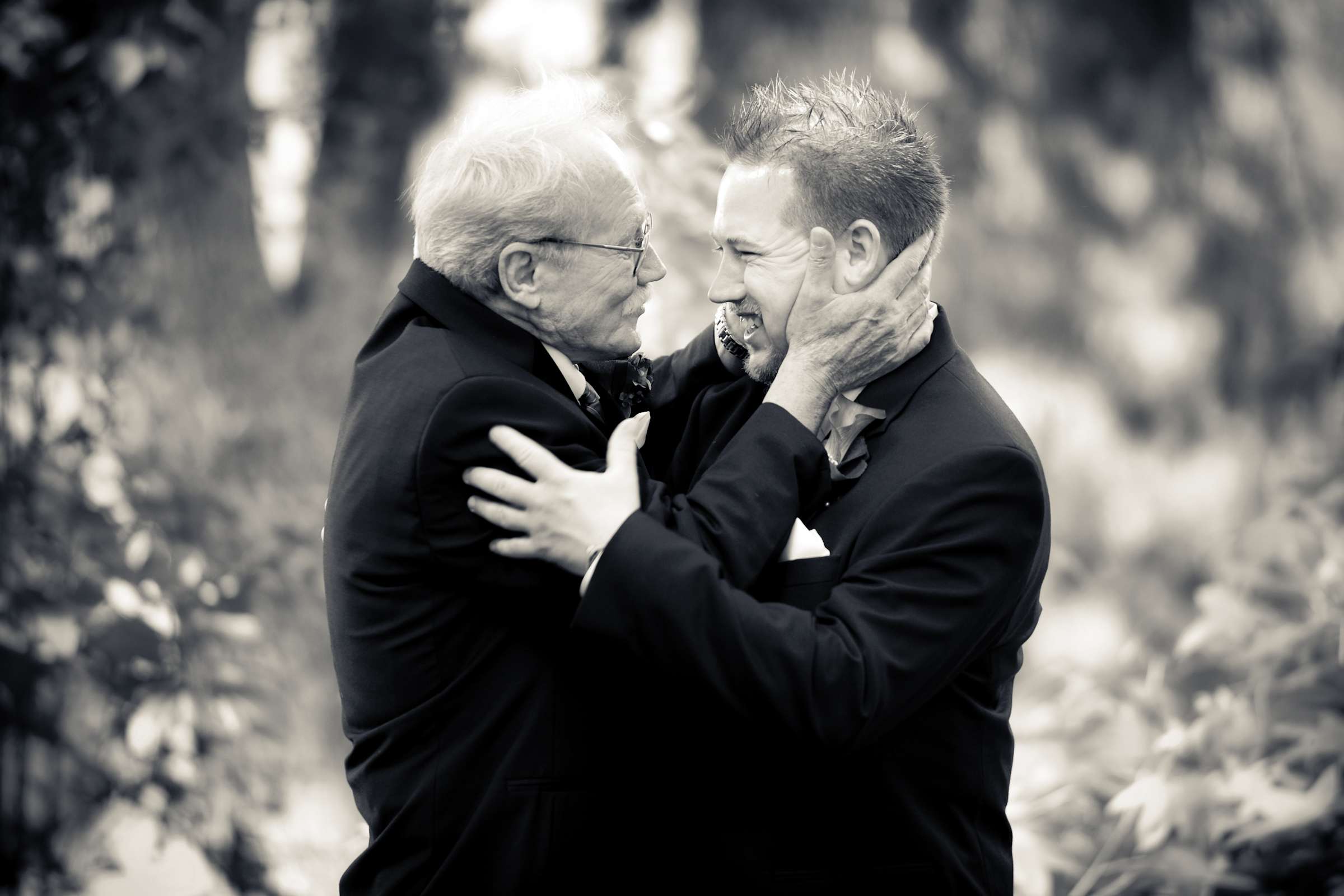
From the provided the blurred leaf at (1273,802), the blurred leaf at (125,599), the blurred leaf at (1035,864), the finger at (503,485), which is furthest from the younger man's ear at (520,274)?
the blurred leaf at (1273,802)

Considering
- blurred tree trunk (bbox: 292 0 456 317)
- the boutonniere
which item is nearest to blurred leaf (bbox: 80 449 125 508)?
blurred tree trunk (bbox: 292 0 456 317)

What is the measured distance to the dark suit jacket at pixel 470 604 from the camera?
6.44ft

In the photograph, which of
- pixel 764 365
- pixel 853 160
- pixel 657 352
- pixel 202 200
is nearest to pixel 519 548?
pixel 764 365

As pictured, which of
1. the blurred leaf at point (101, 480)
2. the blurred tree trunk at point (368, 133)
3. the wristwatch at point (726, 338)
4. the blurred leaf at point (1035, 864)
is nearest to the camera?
the wristwatch at point (726, 338)

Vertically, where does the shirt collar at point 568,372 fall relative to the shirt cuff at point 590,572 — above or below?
above

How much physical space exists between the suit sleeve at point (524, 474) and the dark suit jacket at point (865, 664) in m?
0.09

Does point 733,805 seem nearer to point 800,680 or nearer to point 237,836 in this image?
point 800,680

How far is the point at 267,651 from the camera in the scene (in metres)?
4.16

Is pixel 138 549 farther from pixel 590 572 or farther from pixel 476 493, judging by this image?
pixel 590 572

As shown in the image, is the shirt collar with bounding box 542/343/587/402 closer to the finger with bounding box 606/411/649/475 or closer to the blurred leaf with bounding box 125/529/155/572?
the finger with bounding box 606/411/649/475

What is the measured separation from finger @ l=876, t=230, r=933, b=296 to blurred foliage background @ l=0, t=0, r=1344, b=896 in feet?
4.52

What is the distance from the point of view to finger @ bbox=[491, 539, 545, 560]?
1911 mm

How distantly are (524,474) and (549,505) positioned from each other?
0.32 feet

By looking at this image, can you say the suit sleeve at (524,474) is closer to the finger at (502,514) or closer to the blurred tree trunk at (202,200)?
the finger at (502,514)
